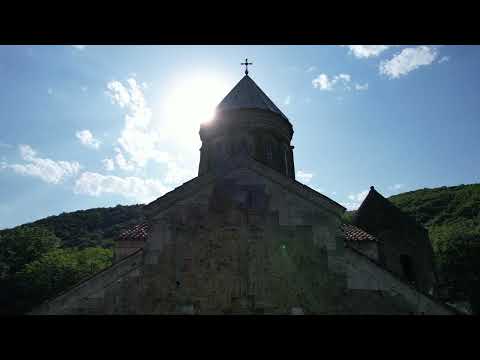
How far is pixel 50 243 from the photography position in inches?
1439

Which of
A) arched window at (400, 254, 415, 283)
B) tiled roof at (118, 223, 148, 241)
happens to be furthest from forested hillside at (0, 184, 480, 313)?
tiled roof at (118, 223, 148, 241)

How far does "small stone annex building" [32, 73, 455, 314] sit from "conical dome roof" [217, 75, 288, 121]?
24.9 feet

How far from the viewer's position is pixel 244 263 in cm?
619

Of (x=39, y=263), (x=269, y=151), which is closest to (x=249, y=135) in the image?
(x=269, y=151)

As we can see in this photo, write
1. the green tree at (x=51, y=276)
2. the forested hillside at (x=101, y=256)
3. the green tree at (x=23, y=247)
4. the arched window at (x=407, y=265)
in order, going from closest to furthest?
the arched window at (x=407, y=265)
the forested hillside at (x=101, y=256)
the green tree at (x=51, y=276)
the green tree at (x=23, y=247)

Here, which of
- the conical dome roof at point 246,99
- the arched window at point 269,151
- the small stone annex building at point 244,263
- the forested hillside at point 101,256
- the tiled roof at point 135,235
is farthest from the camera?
the forested hillside at point 101,256

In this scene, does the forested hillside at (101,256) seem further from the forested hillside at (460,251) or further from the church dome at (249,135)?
the church dome at (249,135)

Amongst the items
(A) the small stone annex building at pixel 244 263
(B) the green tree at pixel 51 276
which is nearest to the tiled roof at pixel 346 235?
(A) the small stone annex building at pixel 244 263

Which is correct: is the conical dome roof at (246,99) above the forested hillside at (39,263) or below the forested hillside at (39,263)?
above

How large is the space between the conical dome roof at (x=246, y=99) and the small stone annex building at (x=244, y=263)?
7593 mm

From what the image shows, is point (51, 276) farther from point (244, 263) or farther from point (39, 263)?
point (244, 263)

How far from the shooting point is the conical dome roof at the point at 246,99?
46.2ft

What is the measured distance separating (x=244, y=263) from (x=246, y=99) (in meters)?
10.3
